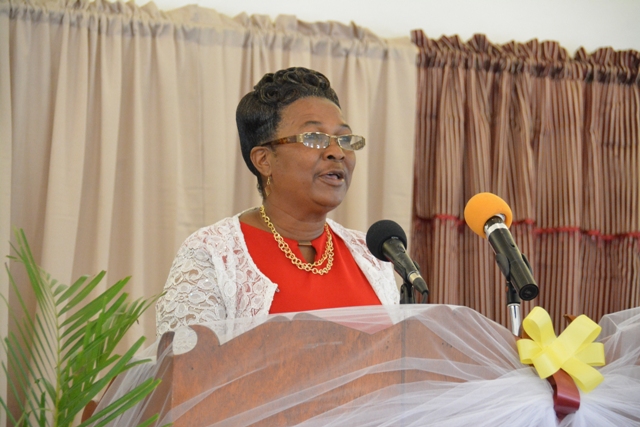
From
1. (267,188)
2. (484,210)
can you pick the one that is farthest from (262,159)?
(484,210)

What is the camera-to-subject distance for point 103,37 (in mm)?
3281

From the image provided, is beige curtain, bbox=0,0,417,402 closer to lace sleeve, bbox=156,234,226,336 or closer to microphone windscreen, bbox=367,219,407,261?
lace sleeve, bbox=156,234,226,336

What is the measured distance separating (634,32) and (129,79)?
2647 mm

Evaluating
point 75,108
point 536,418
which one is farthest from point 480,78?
point 536,418

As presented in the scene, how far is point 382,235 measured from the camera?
A: 1.72m

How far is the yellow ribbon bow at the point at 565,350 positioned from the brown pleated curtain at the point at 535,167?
213cm

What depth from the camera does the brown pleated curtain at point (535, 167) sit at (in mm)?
3672

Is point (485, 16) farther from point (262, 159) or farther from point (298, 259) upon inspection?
point (298, 259)

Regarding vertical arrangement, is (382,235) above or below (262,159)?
below

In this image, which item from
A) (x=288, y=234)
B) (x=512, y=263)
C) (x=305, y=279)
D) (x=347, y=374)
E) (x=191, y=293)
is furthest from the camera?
Result: (x=288, y=234)

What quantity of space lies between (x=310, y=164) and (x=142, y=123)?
1.35 meters

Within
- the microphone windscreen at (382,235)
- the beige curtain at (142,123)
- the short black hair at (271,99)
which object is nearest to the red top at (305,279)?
the short black hair at (271,99)

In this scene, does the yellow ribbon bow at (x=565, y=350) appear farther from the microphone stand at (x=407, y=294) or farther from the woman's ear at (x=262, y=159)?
the woman's ear at (x=262, y=159)

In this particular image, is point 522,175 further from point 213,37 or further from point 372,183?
point 213,37
